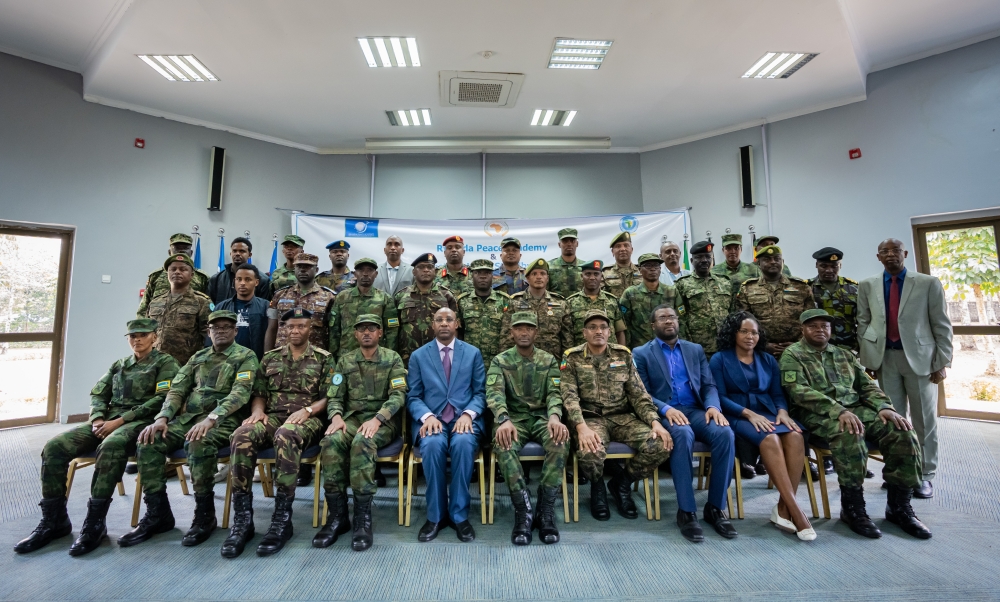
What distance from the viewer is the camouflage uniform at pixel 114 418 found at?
266 centimetres

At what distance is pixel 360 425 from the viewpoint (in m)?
2.96

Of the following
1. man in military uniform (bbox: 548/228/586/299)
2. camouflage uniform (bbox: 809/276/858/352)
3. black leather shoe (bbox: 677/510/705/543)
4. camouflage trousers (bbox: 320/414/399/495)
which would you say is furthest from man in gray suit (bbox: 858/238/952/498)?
camouflage trousers (bbox: 320/414/399/495)

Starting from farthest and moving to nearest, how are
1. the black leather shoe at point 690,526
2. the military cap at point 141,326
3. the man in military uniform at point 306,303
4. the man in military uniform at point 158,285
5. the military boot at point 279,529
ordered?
1. the man in military uniform at point 158,285
2. the man in military uniform at point 306,303
3. the military cap at point 141,326
4. the black leather shoe at point 690,526
5. the military boot at point 279,529

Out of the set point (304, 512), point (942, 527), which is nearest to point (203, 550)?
point (304, 512)

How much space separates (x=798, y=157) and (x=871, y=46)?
1412 mm

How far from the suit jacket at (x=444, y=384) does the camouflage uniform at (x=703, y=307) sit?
1990 millimetres

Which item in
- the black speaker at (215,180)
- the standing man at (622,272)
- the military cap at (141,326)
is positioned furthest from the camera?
the black speaker at (215,180)

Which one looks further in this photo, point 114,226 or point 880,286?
point 114,226

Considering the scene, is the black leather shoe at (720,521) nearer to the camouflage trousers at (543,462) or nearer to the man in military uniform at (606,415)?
the man in military uniform at (606,415)

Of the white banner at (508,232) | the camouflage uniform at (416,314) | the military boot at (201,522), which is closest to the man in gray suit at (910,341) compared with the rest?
the white banner at (508,232)

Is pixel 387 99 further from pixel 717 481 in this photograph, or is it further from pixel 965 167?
pixel 965 167

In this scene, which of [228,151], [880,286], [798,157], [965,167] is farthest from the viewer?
[228,151]

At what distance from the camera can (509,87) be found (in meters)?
5.37

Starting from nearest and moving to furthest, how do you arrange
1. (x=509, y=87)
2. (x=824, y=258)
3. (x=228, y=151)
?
(x=824, y=258)
(x=509, y=87)
(x=228, y=151)
